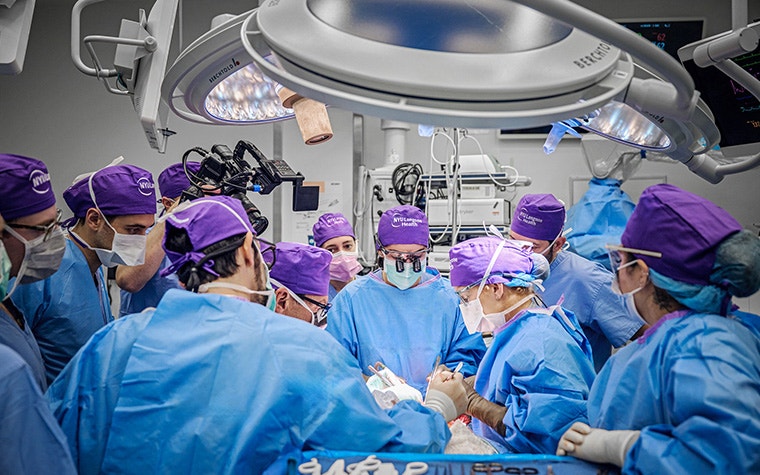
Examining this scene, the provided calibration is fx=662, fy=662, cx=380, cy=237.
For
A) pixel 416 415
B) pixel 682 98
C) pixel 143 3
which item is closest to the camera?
pixel 682 98

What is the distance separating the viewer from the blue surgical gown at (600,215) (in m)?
4.07

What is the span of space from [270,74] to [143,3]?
196 inches

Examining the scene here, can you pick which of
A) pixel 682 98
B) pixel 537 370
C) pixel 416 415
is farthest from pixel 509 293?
pixel 682 98

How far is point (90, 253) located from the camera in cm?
227

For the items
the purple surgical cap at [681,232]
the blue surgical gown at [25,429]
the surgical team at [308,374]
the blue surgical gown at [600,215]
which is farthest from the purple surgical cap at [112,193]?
the blue surgical gown at [600,215]

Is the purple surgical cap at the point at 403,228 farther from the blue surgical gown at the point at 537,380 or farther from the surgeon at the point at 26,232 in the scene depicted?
the surgeon at the point at 26,232

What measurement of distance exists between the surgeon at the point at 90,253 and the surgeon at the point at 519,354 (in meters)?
1.12

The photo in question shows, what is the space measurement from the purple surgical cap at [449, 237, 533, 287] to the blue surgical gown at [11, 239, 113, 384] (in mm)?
1210

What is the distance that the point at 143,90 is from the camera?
1472mm

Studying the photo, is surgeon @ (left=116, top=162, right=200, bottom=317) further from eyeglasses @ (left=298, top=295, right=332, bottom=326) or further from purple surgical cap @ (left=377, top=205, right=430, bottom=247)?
purple surgical cap @ (left=377, top=205, right=430, bottom=247)

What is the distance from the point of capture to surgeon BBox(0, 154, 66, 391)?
1591 millimetres

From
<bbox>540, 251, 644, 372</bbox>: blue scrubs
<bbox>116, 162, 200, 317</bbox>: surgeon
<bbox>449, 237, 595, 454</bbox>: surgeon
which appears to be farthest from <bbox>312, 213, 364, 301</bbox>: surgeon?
<bbox>449, 237, 595, 454</bbox>: surgeon

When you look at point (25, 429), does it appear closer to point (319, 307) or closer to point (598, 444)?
point (598, 444)

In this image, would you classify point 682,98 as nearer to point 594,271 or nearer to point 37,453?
point 37,453
